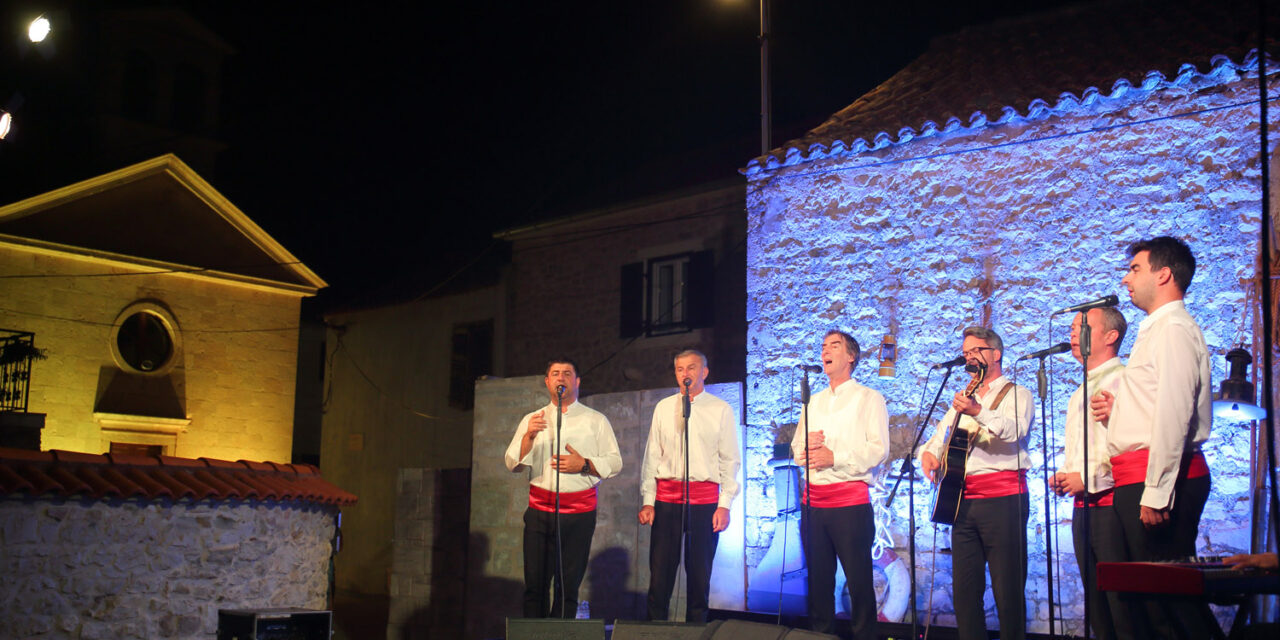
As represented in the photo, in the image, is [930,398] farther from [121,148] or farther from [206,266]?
[121,148]

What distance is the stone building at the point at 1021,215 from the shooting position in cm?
640

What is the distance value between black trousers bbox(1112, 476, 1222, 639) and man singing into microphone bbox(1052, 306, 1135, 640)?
86 mm

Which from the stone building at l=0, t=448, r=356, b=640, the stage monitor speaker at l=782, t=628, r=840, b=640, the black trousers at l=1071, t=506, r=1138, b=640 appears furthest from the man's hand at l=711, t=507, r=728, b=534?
the stone building at l=0, t=448, r=356, b=640

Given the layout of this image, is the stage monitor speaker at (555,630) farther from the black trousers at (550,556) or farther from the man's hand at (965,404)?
the man's hand at (965,404)

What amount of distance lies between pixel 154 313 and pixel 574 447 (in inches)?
549

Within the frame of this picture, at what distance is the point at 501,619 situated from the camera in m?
9.09

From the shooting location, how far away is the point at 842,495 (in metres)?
5.63

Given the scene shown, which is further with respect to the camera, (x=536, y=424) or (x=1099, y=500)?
(x=536, y=424)

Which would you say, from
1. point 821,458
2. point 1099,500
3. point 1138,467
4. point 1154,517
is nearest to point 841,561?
point 821,458

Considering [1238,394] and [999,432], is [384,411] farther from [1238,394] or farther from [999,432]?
[1238,394]

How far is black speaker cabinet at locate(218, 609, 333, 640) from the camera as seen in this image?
5414 mm

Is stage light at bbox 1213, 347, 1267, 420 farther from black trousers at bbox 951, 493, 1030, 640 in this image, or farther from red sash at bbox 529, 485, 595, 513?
red sash at bbox 529, 485, 595, 513

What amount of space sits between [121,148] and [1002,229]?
59.5ft

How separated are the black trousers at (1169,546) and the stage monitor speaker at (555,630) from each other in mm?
2529
